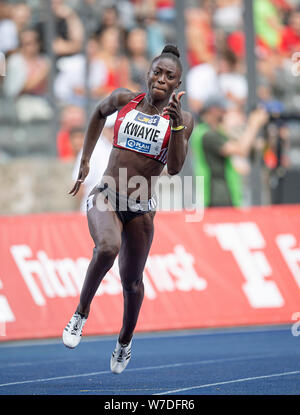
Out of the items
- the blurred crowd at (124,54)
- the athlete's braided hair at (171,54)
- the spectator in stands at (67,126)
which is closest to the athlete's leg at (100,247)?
the athlete's braided hair at (171,54)

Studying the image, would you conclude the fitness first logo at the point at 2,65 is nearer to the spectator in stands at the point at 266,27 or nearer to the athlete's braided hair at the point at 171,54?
the spectator in stands at the point at 266,27

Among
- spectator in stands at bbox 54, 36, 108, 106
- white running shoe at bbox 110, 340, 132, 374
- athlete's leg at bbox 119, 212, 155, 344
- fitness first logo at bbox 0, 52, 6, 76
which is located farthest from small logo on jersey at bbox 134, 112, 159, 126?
fitness first logo at bbox 0, 52, 6, 76

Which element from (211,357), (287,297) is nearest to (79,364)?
(211,357)

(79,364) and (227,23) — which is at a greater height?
(227,23)

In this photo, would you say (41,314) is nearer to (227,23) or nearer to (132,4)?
(132,4)

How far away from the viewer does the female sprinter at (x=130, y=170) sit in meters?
6.99

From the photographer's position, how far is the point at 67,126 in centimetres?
1419

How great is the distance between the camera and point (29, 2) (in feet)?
47.8

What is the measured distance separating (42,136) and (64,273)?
371cm

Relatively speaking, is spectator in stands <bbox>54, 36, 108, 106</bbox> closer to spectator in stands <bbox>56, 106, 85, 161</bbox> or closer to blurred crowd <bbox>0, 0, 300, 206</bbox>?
blurred crowd <bbox>0, 0, 300, 206</bbox>

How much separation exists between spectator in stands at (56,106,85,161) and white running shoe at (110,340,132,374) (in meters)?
6.64

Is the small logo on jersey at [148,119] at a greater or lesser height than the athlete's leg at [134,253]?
greater

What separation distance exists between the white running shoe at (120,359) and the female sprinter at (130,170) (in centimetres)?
41

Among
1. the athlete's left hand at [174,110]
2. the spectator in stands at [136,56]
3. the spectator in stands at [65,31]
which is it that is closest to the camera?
the athlete's left hand at [174,110]
